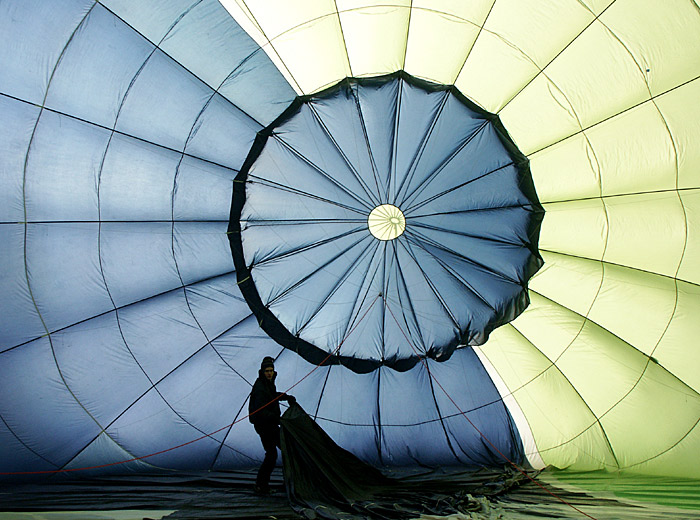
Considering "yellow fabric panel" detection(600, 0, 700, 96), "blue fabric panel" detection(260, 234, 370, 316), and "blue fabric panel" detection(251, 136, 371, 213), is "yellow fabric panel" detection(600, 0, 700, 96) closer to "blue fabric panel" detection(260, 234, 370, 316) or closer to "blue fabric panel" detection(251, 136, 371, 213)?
"blue fabric panel" detection(251, 136, 371, 213)

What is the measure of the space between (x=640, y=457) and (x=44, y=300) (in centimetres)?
422

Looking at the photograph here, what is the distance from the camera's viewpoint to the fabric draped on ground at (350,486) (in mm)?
3664

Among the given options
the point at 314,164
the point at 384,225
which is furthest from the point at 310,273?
the point at 314,164

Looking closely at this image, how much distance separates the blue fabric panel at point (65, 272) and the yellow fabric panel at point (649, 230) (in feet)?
11.4

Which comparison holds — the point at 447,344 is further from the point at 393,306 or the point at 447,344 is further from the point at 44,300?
the point at 44,300

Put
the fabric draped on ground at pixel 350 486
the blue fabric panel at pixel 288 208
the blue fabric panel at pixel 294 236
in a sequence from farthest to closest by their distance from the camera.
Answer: the blue fabric panel at pixel 294 236
the blue fabric panel at pixel 288 208
the fabric draped on ground at pixel 350 486

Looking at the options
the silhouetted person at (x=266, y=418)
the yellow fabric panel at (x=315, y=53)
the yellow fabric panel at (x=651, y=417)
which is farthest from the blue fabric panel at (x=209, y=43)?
the yellow fabric panel at (x=651, y=417)

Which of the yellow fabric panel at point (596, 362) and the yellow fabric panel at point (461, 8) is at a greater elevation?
the yellow fabric panel at point (461, 8)

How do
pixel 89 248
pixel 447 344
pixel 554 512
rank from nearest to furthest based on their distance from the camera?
pixel 554 512
pixel 89 248
pixel 447 344

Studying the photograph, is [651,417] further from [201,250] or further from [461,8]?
[201,250]

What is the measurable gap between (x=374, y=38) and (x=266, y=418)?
2551 millimetres

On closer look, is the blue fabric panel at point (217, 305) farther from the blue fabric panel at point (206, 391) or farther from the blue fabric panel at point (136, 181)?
the blue fabric panel at point (136, 181)

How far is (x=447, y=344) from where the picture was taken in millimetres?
4980

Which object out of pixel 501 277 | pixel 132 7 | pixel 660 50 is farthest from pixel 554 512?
pixel 132 7
